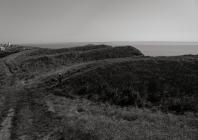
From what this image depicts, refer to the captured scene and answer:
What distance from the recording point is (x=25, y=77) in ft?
119

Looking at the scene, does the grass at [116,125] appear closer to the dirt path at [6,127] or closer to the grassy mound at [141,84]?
the dirt path at [6,127]

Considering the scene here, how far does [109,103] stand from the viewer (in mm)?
24250

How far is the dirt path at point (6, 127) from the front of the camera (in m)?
13.7

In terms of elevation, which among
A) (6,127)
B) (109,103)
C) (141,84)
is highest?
(141,84)

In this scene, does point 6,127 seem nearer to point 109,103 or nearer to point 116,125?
point 116,125

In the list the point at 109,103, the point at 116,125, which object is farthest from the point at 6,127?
the point at 109,103

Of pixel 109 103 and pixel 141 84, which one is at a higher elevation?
pixel 141 84

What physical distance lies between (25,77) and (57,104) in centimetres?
1659

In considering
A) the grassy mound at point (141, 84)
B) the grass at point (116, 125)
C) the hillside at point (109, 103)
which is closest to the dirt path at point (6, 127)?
the hillside at point (109, 103)

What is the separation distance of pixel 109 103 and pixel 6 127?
11.3 meters

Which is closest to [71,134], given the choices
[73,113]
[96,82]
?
[73,113]

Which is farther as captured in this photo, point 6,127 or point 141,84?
point 141,84

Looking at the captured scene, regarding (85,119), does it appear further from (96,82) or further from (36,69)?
(36,69)

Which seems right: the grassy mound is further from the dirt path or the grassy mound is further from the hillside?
the dirt path
